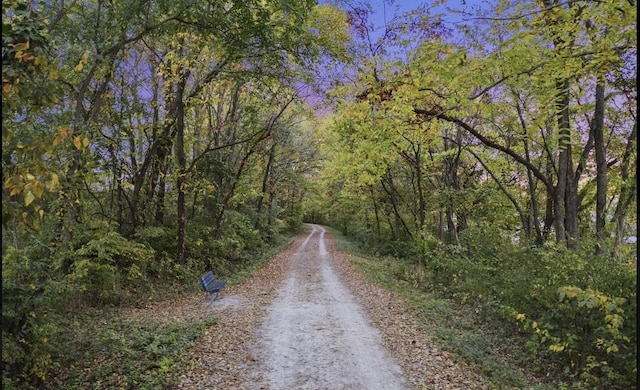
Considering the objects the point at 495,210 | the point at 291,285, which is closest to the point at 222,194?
the point at 291,285

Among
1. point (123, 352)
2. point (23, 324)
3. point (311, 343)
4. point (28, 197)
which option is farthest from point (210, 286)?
point (28, 197)

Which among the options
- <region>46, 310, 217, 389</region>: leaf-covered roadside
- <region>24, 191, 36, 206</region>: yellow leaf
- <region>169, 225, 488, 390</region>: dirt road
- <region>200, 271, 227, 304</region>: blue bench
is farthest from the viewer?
<region>200, 271, 227, 304</region>: blue bench

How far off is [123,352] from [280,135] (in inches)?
619

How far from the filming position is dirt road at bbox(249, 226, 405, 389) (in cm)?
582

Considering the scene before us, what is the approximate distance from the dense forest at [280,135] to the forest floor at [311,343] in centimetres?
175

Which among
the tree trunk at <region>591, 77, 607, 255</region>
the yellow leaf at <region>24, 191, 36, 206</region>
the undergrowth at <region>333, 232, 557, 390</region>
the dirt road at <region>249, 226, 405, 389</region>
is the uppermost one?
the tree trunk at <region>591, 77, 607, 255</region>

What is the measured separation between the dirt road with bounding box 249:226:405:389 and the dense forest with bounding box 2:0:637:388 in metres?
2.68

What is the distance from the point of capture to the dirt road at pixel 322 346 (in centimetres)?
582

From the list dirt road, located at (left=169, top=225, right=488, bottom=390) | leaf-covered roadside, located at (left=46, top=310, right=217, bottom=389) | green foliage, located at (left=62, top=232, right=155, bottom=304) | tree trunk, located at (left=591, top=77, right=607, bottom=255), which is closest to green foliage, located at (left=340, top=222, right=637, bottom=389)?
dirt road, located at (left=169, top=225, right=488, bottom=390)

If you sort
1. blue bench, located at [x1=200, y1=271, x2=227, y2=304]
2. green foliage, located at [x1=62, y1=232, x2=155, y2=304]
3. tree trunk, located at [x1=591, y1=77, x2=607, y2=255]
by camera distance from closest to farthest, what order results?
green foliage, located at [x1=62, y1=232, x2=155, y2=304] → tree trunk, located at [x1=591, y1=77, x2=607, y2=255] → blue bench, located at [x1=200, y1=271, x2=227, y2=304]

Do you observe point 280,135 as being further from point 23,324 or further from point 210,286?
point 23,324

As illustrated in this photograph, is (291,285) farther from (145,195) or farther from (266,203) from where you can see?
(266,203)

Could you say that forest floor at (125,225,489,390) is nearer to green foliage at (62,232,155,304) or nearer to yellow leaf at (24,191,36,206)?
green foliage at (62,232,155,304)

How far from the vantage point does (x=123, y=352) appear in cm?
646
